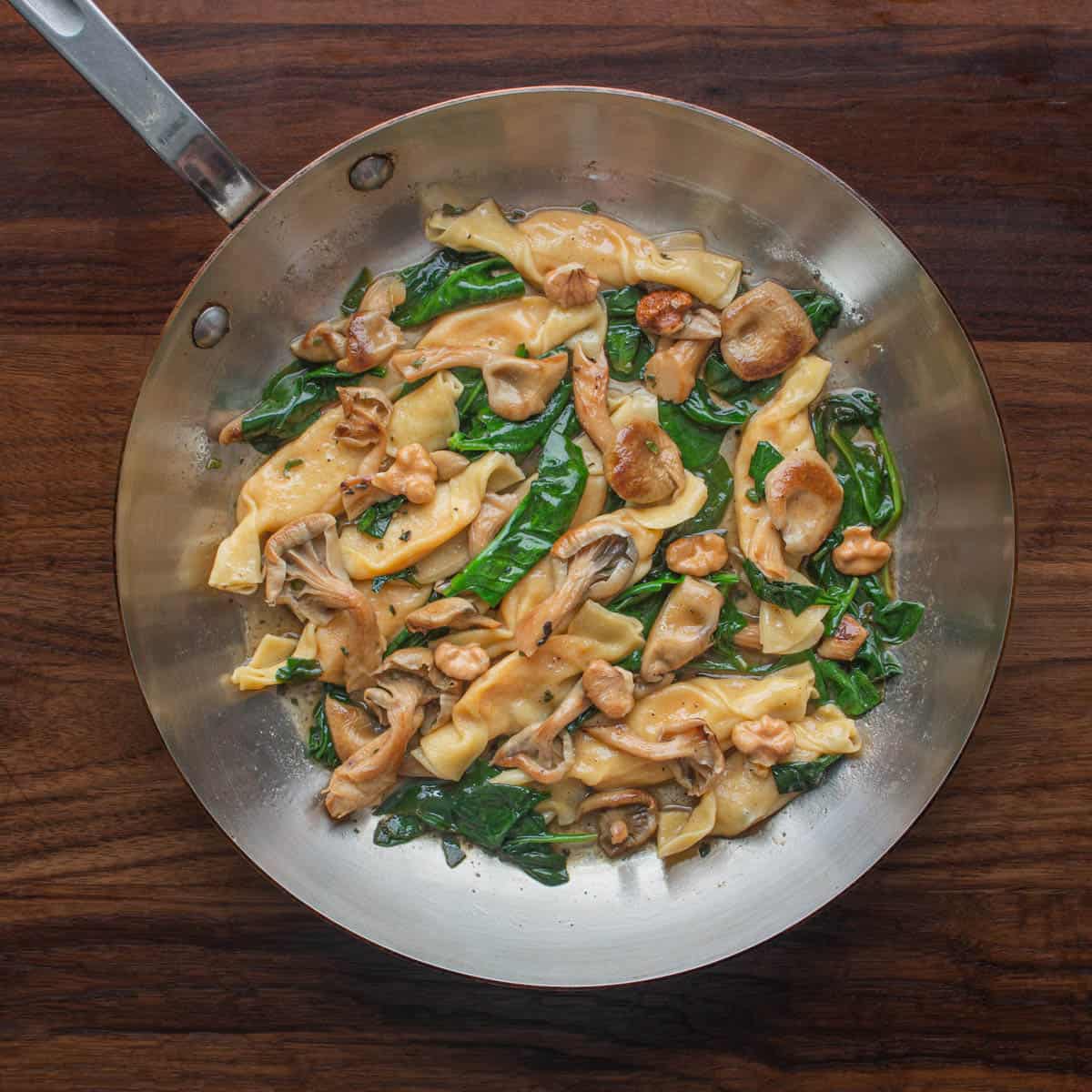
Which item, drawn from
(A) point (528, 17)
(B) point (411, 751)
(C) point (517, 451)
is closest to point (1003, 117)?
(A) point (528, 17)

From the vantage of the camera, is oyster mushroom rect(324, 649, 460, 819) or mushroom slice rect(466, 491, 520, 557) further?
mushroom slice rect(466, 491, 520, 557)

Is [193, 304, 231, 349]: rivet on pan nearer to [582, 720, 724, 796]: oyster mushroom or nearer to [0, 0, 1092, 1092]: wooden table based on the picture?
[0, 0, 1092, 1092]: wooden table

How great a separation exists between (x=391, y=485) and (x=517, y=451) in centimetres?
55

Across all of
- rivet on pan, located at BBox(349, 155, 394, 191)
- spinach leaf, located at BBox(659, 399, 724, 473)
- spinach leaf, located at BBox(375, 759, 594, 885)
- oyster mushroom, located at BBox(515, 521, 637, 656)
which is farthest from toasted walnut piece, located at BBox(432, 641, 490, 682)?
rivet on pan, located at BBox(349, 155, 394, 191)

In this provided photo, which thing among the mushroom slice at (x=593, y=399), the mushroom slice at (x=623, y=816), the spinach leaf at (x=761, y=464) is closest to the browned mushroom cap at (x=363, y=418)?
the mushroom slice at (x=593, y=399)

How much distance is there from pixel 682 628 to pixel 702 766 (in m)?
0.56

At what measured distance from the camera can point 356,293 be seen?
4.03 m

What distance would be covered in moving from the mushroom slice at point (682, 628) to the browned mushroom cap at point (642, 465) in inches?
15.6

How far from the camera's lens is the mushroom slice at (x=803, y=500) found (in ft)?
12.4

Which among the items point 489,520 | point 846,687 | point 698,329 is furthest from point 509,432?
point 846,687

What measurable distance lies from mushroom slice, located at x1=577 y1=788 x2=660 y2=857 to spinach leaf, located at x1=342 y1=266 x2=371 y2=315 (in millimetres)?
2326

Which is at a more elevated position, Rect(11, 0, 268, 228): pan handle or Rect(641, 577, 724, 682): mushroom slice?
Rect(11, 0, 268, 228): pan handle

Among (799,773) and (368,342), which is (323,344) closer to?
(368,342)

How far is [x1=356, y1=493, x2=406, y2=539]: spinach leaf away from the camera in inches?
152
